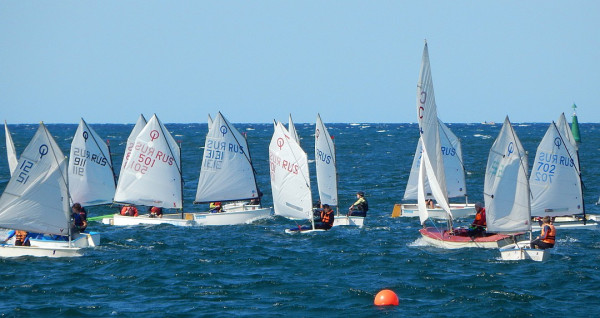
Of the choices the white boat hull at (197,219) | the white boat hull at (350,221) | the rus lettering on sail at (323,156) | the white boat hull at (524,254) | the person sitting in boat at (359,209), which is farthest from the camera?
the rus lettering on sail at (323,156)

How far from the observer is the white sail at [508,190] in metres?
32.2

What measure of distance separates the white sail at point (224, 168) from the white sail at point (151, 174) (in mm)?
1411

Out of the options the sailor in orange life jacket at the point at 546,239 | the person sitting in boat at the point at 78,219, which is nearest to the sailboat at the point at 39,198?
the person sitting in boat at the point at 78,219

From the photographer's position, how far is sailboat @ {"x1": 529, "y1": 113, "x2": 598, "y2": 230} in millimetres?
38125

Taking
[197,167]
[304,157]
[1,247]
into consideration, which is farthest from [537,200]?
[197,167]

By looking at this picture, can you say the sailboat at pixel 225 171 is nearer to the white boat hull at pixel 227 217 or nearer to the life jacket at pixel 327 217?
the white boat hull at pixel 227 217

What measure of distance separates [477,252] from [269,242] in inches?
347

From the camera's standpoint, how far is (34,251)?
31797mm

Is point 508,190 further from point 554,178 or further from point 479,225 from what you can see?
point 554,178

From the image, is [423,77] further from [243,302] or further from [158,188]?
[158,188]

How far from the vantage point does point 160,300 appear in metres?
25.7

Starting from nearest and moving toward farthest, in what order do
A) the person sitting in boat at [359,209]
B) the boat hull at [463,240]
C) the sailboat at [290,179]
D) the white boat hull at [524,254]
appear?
the white boat hull at [524,254] → the boat hull at [463,240] → the sailboat at [290,179] → the person sitting in boat at [359,209]

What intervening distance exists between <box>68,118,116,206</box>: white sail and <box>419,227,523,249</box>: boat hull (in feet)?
62.5

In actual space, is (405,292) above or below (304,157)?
below
